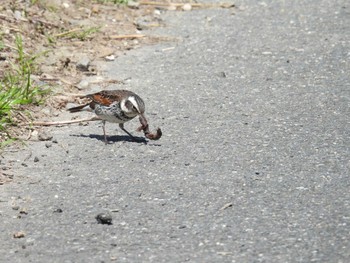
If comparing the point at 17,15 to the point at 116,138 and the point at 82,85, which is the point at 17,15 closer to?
the point at 82,85

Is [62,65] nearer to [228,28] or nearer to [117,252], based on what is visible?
[228,28]

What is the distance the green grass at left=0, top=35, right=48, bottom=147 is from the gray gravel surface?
37 cm

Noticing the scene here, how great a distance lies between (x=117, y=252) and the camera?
6.20 metres

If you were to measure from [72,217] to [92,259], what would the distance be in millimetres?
753

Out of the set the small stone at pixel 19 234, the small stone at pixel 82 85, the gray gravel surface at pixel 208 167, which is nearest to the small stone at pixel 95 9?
the gray gravel surface at pixel 208 167

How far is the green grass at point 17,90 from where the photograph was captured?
8516mm

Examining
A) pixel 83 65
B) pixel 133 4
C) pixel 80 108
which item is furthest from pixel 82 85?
pixel 133 4

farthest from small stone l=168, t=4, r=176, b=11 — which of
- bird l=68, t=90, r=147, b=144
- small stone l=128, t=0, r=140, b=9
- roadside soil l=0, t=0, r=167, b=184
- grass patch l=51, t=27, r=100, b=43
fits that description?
bird l=68, t=90, r=147, b=144

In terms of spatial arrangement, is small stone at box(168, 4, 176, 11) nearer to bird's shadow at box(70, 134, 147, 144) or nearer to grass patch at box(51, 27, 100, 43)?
grass patch at box(51, 27, 100, 43)

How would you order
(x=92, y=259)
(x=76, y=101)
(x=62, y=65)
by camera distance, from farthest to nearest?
(x=62, y=65), (x=76, y=101), (x=92, y=259)

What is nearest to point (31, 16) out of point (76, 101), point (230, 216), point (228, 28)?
point (76, 101)

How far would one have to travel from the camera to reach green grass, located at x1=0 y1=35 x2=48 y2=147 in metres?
8.52

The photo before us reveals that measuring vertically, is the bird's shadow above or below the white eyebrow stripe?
below

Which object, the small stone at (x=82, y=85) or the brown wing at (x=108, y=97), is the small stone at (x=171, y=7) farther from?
the brown wing at (x=108, y=97)
